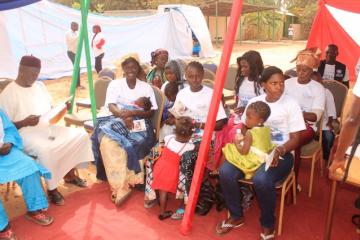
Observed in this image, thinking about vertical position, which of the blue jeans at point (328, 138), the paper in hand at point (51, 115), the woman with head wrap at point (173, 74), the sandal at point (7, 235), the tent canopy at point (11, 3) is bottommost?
the sandal at point (7, 235)

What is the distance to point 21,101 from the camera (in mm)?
3828

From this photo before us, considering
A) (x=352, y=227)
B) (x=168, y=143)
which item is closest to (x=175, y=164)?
(x=168, y=143)

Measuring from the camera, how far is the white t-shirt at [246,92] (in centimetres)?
432

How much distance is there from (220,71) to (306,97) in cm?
145

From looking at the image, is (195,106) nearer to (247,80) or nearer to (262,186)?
(247,80)

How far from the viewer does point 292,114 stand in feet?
10.5

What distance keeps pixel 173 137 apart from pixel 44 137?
1.48 m

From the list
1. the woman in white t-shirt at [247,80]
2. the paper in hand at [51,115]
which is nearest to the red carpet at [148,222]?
the paper in hand at [51,115]

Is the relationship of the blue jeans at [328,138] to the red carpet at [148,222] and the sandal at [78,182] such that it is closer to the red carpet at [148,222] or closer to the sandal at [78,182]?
the red carpet at [148,222]

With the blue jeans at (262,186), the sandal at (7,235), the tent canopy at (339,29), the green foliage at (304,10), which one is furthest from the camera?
the green foliage at (304,10)

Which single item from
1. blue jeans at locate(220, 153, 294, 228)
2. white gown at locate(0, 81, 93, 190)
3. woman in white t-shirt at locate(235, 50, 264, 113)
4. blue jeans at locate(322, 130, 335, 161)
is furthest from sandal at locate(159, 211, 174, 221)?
blue jeans at locate(322, 130, 335, 161)

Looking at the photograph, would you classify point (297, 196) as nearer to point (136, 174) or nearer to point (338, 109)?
point (338, 109)

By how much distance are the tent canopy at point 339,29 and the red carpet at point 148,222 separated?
17.6 ft

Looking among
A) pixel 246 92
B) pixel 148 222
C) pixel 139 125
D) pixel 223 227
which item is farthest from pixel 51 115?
pixel 246 92
